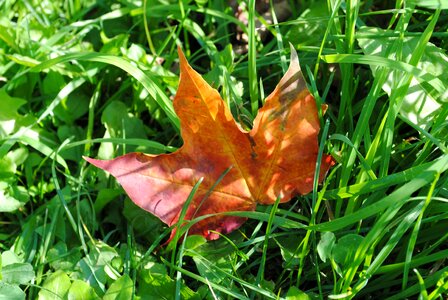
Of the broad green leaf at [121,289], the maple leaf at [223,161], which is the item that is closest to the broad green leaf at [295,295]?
the maple leaf at [223,161]

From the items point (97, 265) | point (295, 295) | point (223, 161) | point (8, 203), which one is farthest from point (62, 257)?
point (295, 295)

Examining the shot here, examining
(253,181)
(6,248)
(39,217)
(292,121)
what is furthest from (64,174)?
(292,121)

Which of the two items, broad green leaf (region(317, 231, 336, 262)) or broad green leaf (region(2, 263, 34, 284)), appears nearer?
broad green leaf (region(317, 231, 336, 262))

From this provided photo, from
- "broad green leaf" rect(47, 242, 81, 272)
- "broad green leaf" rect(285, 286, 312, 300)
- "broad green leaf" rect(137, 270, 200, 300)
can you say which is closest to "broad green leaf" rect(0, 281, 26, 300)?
"broad green leaf" rect(47, 242, 81, 272)

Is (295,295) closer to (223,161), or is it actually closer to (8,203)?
(223,161)

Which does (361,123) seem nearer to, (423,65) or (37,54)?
(423,65)

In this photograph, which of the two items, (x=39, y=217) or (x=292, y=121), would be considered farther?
(x=39, y=217)

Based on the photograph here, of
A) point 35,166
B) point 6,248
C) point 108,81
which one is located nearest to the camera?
point 6,248

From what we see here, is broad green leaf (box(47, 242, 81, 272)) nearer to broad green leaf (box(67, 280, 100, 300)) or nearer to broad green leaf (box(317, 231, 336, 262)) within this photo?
broad green leaf (box(67, 280, 100, 300))
